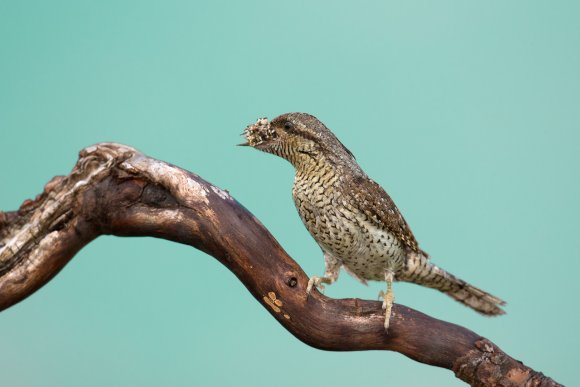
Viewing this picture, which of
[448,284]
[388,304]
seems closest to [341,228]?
[388,304]

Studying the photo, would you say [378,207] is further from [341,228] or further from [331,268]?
[331,268]

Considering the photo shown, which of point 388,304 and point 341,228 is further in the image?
point 388,304

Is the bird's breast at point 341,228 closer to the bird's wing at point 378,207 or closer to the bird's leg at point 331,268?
the bird's wing at point 378,207

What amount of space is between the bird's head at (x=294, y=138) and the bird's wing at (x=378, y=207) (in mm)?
237

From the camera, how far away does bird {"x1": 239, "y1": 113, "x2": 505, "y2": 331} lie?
478cm

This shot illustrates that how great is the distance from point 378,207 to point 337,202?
27cm

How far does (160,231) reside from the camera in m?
4.69

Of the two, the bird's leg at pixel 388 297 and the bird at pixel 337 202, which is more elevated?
the bird at pixel 337 202

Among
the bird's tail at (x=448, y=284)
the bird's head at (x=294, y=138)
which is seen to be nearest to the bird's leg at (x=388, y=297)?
the bird's tail at (x=448, y=284)

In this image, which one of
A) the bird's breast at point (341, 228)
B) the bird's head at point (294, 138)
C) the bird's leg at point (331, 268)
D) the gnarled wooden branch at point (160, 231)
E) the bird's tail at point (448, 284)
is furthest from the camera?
the bird's tail at point (448, 284)

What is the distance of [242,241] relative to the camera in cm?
462

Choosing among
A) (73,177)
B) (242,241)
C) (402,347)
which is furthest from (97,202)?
(402,347)

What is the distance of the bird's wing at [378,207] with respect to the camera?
4793 mm

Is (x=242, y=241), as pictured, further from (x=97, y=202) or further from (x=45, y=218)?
(x=45, y=218)
